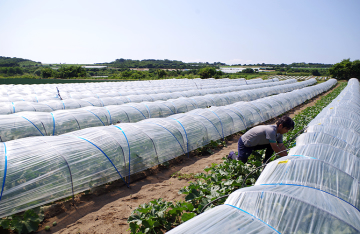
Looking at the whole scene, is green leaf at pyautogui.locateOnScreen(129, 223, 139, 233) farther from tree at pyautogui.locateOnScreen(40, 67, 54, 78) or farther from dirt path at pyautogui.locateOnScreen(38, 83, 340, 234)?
tree at pyautogui.locateOnScreen(40, 67, 54, 78)

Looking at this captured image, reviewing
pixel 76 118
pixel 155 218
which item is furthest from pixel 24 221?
pixel 76 118

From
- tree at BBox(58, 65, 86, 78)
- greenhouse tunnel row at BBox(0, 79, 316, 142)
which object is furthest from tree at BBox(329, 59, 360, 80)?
A: tree at BBox(58, 65, 86, 78)

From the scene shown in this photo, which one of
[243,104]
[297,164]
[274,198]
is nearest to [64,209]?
[274,198]

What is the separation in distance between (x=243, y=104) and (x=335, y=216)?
518 inches

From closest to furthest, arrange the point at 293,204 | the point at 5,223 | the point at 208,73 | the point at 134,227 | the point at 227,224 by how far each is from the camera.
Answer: the point at 227,224
the point at 293,204
the point at 134,227
the point at 5,223
the point at 208,73

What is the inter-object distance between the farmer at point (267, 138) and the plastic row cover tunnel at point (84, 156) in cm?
309

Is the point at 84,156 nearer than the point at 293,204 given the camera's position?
No

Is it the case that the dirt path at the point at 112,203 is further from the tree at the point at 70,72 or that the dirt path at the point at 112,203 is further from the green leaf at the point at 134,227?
the tree at the point at 70,72

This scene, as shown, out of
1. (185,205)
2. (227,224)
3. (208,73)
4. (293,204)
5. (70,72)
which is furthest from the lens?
(208,73)

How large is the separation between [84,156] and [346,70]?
9211 centimetres

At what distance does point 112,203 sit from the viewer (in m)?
5.73

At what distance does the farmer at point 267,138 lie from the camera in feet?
17.5

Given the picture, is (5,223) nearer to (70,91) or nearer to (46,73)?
(70,91)

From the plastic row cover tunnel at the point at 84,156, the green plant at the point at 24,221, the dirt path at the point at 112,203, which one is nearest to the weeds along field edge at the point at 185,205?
the dirt path at the point at 112,203
